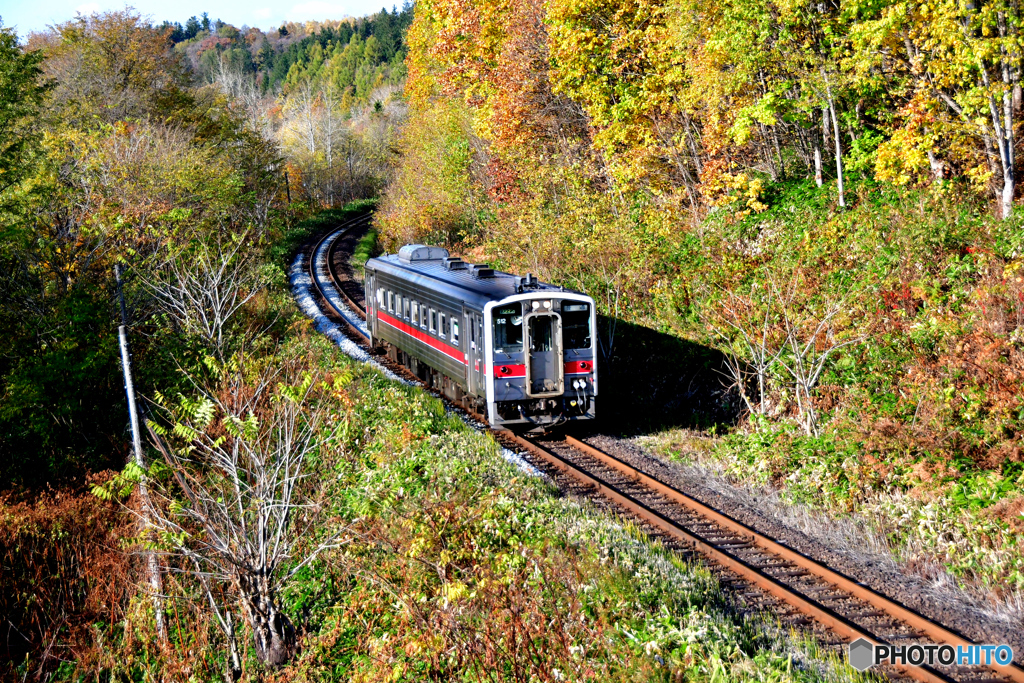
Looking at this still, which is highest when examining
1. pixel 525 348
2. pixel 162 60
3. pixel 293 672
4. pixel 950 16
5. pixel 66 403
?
pixel 162 60

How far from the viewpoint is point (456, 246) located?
3272cm

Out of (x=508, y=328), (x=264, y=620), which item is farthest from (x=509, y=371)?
(x=264, y=620)

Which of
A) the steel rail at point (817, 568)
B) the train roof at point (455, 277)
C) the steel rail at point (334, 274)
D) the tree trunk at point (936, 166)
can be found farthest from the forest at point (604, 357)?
the train roof at point (455, 277)

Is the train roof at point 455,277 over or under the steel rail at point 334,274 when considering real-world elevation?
over

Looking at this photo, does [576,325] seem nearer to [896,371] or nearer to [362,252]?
[896,371]

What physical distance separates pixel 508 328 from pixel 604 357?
12.8 ft

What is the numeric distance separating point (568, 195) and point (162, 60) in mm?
29620

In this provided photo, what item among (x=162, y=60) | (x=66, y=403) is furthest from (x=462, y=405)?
(x=162, y=60)

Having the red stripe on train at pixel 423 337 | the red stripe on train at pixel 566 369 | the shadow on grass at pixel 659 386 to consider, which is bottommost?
the shadow on grass at pixel 659 386

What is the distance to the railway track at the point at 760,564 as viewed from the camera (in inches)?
303

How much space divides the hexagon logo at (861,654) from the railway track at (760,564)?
0.34 ft

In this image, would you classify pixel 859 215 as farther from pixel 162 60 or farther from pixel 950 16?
pixel 162 60

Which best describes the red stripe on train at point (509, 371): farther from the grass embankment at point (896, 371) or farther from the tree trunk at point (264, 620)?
the tree trunk at point (264, 620)

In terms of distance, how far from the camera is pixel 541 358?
1439cm
